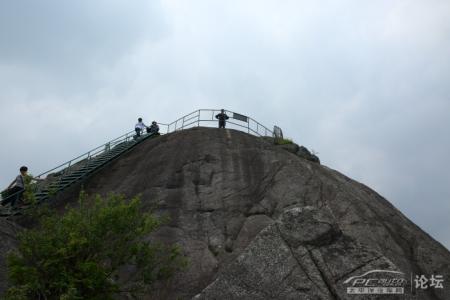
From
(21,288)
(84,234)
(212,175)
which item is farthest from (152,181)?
(21,288)

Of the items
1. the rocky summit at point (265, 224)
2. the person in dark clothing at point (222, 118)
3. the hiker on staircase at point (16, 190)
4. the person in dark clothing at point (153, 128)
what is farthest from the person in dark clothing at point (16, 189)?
the person in dark clothing at point (222, 118)

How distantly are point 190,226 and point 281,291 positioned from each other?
30.5 feet

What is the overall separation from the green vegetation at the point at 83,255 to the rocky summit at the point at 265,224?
2.64 metres

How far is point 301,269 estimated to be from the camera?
52.2 feet

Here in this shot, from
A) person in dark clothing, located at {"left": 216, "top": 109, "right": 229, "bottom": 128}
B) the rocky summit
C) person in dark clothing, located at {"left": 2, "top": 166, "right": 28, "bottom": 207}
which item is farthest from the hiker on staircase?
person in dark clothing, located at {"left": 216, "top": 109, "right": 229, "bottom": 128}

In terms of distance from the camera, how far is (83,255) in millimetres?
16172

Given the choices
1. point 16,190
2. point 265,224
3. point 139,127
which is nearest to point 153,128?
point 139,127

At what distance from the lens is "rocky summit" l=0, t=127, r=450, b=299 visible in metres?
15.7

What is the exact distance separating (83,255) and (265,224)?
9.84 meters

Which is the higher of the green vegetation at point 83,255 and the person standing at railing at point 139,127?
the person standing at railing at point 139,127

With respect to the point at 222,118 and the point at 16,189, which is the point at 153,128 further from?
the point at 16,189

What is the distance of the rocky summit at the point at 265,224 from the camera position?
15688mm

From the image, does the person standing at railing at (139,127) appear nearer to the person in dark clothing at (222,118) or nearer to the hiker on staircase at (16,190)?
the person in dark clothing at (222,118)

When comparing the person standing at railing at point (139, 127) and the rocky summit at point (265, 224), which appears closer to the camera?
the rocky summit at point (265, 224)
